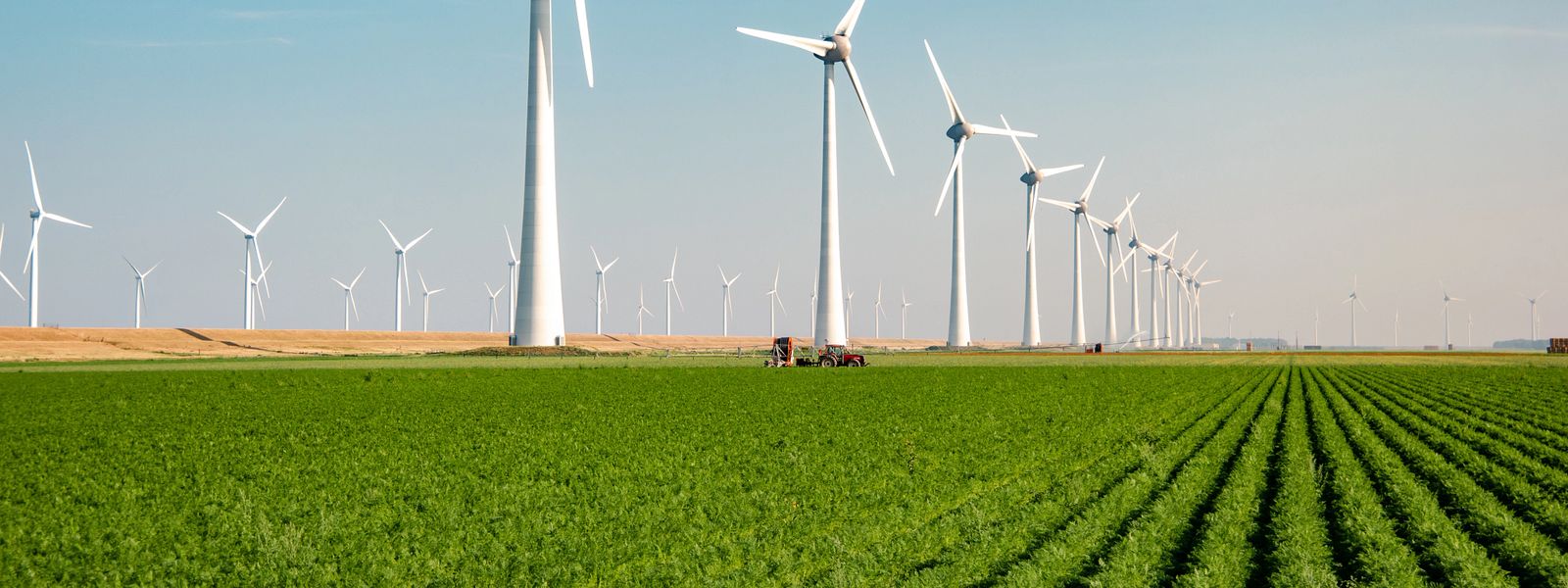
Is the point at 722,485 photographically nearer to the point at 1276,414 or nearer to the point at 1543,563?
the point at 1543,563

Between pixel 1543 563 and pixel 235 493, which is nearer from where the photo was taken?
pixel 1543 563

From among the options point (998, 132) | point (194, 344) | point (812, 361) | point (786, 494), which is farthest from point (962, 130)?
point (786, 494)

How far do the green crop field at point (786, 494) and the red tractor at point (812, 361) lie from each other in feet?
125

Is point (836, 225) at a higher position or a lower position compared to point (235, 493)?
higher

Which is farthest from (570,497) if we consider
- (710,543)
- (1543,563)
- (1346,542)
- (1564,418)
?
(1564,418)

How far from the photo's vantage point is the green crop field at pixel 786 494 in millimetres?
13398

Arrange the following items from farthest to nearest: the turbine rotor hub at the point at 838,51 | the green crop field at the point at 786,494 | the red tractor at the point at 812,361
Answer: the turbine rotor hub at the point at 838,51 → the red tractor at the point at 812,361 → the green crop field at the point at 786,494

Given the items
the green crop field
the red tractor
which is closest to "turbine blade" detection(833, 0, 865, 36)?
the red tractor

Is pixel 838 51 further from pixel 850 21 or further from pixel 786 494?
pixel 786 494

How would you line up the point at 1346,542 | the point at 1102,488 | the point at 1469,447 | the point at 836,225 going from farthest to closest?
the point at 836,225 → the point at 1469,447 → the point at 1102,488 → the point at 1346,542

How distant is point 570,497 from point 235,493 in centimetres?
629

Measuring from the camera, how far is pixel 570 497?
18406 mm

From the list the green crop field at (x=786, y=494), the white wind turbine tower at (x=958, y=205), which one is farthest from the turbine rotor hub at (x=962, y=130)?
the green crop field at (x=786, y=494)

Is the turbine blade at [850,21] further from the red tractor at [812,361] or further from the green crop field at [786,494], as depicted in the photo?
the green crop field at [786,494]
